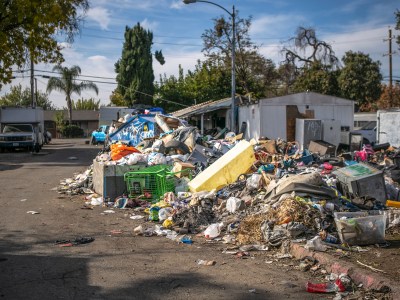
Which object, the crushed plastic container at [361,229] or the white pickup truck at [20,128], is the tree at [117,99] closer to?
the white pickup truck at [20,128]

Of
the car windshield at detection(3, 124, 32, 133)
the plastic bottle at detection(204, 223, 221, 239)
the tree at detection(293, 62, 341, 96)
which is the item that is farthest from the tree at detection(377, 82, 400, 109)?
the plastic bottle at detection(204, 223, 221, 239)

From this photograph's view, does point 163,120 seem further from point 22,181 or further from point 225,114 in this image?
point 225,114

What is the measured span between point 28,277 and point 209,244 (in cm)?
275

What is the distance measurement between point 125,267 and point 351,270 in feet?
9.08

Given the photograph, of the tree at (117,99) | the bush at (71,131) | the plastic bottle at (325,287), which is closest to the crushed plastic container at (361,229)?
the plastic bottle at (325,287)

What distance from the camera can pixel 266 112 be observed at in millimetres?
24781

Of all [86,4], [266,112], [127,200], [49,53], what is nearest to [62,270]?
[127,200]

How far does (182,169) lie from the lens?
11.0 meters

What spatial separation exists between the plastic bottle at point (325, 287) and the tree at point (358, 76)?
39.0 meters

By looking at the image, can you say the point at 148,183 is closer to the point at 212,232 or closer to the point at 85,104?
the point at 212,232


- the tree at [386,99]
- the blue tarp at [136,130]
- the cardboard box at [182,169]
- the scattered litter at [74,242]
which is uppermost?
the tree at [386,99]

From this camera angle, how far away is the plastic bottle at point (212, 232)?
7.43 m

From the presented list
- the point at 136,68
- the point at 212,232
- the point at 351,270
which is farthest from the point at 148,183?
the point at 136,68

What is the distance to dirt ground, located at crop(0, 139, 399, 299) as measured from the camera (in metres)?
4.93
